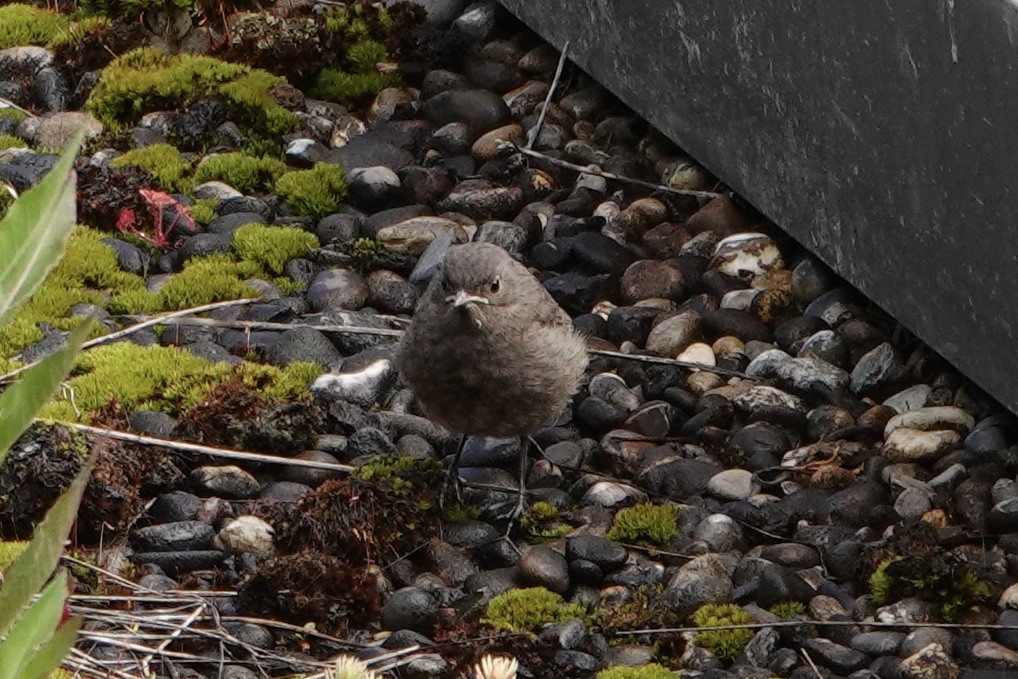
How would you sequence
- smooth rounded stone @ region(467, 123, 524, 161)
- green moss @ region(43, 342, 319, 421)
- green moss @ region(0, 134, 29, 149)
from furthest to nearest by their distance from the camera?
smooth rounded stone @ region(467, 123, 524, 161) → green moss @ region(0, 134, 29, 149) → green moss @ region(43, 342, 319, 421)

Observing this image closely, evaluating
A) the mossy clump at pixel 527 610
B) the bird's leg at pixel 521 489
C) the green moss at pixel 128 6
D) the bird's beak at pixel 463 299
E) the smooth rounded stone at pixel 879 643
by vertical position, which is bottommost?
the bird's leg at pixel 521 489

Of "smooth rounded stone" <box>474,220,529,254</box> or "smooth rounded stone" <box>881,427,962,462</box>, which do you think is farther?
"smooth rounded stone" <box>474,220,529,254</box>

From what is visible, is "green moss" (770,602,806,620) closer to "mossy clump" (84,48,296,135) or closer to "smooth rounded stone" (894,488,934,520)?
"smooth rounded stone" (894,488,934,520)

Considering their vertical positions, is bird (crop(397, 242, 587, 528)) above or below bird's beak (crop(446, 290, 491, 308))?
below

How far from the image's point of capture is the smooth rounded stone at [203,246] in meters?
7.49

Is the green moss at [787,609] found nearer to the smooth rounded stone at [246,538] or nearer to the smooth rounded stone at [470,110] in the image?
the smooth rounded stone at [246,538]

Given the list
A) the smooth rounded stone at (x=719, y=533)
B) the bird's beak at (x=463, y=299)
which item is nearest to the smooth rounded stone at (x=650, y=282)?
the bird's beak at (x=463, y=299)

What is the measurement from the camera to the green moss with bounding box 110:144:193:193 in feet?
26.3

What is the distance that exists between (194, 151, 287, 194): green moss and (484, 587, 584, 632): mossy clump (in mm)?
3548

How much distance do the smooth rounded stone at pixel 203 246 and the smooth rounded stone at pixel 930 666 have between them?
13.5 ft

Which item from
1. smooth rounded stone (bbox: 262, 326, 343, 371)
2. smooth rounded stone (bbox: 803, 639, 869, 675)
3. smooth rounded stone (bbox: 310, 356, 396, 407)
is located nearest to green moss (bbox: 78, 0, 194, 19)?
smooth rounded stone (bbox: 262, 326, 343, 371)

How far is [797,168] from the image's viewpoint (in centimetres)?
716

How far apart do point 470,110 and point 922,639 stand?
4698 millimetres

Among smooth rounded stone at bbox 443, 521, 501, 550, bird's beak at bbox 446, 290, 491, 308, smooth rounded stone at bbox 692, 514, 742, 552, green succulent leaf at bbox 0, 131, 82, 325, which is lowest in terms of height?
smooth rounded stone at bbox 443, 521, 501, 550
